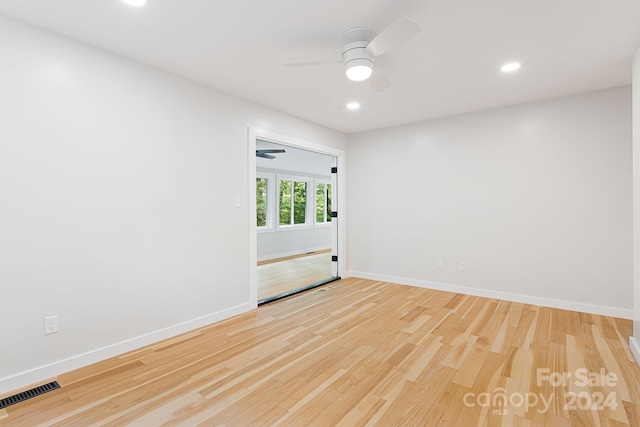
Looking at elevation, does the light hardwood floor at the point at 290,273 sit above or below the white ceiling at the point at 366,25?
below

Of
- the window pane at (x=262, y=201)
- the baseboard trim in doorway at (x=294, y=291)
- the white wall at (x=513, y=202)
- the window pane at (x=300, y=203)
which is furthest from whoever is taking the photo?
the window pane at (x=300, y=203)

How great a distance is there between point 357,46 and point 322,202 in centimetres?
706

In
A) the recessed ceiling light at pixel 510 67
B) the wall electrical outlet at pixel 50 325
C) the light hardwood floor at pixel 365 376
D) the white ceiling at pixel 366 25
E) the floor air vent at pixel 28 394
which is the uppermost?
the recessed ceiling light at pixel 510 67

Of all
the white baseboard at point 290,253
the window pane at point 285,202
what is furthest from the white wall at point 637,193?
the window pane at point 285,202

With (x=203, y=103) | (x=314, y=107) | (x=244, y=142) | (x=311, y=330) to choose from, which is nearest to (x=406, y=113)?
(x=314, y=107)

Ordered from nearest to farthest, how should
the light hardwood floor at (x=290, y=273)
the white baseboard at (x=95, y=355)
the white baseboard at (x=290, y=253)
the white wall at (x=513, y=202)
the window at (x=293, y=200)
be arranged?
the white baseboard at (x=95, y=355) → the white wall at (x=513, y=202) → the light hardwood floor at (x=290, y=273) → the white baseboard at (x=290, y=253) → the window at (x=293, y=200)

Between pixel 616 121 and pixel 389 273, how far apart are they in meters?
3.24

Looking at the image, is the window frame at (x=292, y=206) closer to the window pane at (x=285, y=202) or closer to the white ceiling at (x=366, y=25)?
the window pane at (x=285, y=202)

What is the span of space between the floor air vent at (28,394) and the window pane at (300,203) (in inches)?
254

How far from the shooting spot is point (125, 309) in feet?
8.52

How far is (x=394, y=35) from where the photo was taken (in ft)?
6.10

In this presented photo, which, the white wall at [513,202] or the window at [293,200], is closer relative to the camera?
the white wall at [513,202]

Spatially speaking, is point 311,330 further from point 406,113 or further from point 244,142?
point 406,113

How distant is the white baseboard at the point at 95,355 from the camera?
6.81ft
